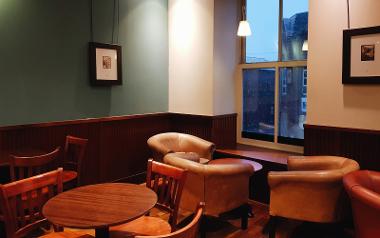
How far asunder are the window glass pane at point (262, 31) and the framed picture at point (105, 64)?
1.78 metres

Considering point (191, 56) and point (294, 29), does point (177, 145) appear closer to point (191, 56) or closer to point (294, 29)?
point (191, 56)

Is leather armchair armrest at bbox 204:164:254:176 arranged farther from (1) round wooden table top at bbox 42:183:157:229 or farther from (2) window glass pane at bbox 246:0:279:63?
(2) window glass pane at bbox 246:0:279:63

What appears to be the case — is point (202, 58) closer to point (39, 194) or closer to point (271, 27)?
point (271, 27)

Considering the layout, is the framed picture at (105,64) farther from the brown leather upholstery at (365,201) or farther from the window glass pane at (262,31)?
the brown leather upholstery at (365,201)

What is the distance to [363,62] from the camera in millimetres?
3115

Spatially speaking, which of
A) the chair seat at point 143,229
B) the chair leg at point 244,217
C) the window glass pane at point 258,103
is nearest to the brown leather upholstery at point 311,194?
the chair leg at point 244,217

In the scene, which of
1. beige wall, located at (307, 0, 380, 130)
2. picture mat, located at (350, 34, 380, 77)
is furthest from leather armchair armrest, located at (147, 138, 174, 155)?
picture mat, located at (350, 34, 380, 77)

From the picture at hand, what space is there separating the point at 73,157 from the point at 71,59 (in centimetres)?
113

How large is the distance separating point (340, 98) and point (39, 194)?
2766 mm

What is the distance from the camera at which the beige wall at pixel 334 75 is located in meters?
3.10

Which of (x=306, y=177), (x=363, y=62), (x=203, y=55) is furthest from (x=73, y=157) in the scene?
(x=363, y=62)

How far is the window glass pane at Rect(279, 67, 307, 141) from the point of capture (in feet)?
13.6

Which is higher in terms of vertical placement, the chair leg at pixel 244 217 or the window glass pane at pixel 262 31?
the window glass pane at pixel 262 31

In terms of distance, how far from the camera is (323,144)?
3.44 m
